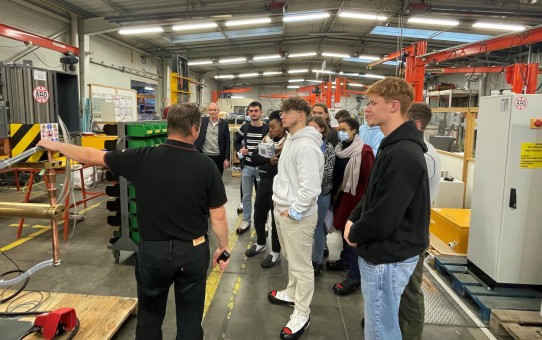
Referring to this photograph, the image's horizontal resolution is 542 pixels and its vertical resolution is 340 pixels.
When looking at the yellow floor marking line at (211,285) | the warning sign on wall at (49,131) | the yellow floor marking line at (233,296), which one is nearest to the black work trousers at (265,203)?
the yellow floor marking line at (233,296)

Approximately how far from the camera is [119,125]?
3668mm

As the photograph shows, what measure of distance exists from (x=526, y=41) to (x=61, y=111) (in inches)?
254

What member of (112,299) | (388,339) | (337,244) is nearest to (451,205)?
(337,244)

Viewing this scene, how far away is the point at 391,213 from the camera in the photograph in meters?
1.59

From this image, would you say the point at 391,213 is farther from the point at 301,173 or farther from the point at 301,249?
the point at 301,249

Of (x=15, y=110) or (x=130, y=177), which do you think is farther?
(x=15, y=110)

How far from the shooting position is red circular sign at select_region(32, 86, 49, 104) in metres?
3.00

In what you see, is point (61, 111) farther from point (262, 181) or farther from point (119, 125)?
point (262, 181)

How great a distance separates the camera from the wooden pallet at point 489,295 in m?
2.99

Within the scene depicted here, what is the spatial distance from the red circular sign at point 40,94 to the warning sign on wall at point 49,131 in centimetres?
118

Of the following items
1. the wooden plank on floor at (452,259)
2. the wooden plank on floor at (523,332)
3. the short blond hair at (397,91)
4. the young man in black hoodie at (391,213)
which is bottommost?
the wooden plank on floor at (523,332)

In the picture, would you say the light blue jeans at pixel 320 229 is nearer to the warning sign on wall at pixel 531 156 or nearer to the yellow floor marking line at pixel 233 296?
the yellow floor marking line at pixel 233 296

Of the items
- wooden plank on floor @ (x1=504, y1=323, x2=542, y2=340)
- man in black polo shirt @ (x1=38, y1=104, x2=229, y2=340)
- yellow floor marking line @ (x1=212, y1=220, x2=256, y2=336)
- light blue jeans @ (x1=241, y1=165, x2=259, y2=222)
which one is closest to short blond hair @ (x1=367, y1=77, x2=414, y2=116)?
man in black polo shirt @ (x1=38, y1=104, x2=229, y2=340)

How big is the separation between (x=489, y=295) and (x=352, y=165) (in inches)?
69.3
